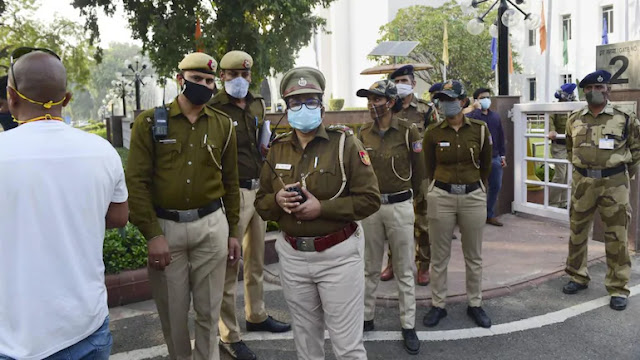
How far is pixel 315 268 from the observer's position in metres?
3.01

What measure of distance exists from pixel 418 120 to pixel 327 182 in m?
3.15

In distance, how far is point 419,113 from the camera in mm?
5973

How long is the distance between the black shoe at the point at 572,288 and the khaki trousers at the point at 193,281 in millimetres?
3526

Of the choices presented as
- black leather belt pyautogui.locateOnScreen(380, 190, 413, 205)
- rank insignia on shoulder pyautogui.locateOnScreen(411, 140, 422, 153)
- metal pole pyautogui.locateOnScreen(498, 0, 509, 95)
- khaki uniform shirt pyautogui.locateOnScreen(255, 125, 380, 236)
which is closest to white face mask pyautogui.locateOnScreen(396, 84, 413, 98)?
rank insignia on shoulder pyautogui.locateOnScreen(411, 140, 422, 153)

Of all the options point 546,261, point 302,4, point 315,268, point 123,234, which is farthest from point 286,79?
point 302,4

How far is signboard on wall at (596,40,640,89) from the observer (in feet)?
21.2

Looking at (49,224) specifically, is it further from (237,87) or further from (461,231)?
(461,231)

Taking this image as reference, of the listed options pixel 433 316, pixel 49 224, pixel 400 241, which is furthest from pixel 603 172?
pixel 49 224

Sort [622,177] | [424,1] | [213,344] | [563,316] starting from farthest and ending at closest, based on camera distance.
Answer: [424,1], [622,177], [563,316], [213,344]

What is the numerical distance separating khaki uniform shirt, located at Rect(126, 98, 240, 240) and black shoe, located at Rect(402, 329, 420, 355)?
1.89 metres

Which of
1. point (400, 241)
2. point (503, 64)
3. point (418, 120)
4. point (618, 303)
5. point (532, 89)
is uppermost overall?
point (532, 89)

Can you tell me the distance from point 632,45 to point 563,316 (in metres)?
3.77

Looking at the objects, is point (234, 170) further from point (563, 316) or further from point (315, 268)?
point (563, 316)

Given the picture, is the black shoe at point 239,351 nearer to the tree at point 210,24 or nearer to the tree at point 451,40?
the tree at point 210,24
